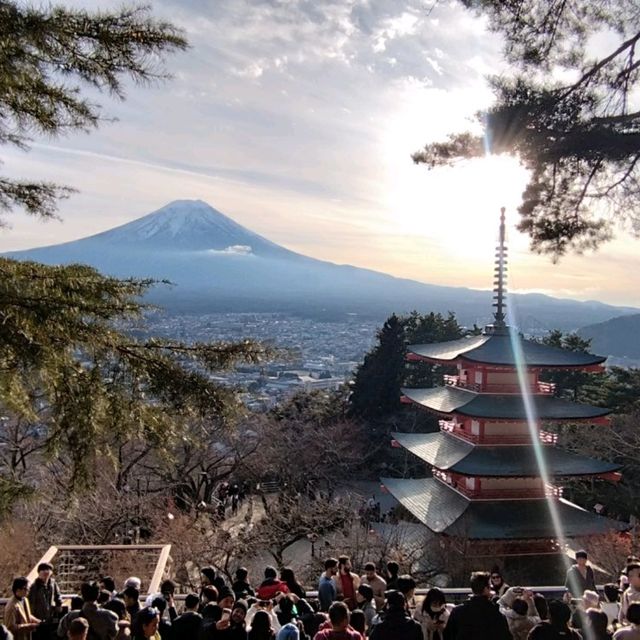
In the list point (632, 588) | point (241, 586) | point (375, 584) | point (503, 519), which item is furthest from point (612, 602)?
point (503, 519)

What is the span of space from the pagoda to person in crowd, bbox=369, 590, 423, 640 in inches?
346

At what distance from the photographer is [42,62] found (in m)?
3.48

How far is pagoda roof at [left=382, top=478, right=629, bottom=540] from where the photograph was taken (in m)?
12.5

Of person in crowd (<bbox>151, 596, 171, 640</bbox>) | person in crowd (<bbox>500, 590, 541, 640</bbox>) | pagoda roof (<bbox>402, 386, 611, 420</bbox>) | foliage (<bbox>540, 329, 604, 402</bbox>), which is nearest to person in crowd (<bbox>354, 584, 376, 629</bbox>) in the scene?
person in crowd (<bbox>500, 590, 541, 640</bbox>)

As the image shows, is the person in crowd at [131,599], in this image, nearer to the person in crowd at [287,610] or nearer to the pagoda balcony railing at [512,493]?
the person in crowd at [287,610]

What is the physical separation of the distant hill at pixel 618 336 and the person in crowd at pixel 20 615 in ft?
308

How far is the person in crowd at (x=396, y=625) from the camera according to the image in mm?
4019

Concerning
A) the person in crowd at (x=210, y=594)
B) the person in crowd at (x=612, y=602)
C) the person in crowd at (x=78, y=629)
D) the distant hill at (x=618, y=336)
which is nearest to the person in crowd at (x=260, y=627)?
the person in crowd at (x=210, y=594)

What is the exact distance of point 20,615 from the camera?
4.86 m

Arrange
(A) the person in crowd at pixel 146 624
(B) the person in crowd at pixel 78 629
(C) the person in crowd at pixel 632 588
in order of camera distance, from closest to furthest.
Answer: (B) the person in crowd at pixel 78 629
(A) the person in crowd at pixel 146 624
(C) the person in crowd at pixel 632 588

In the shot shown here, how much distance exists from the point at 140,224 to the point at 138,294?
20193 cm

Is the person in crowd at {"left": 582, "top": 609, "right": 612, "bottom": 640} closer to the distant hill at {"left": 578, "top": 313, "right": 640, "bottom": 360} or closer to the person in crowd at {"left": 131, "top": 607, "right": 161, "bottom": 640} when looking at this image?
the person in crowd at {"left": 131, "top": 607, "right": 161, "bottom": 640}

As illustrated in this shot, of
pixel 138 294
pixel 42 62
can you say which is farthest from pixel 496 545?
pixel 42 62

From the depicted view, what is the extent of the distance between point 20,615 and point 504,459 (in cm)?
1106
